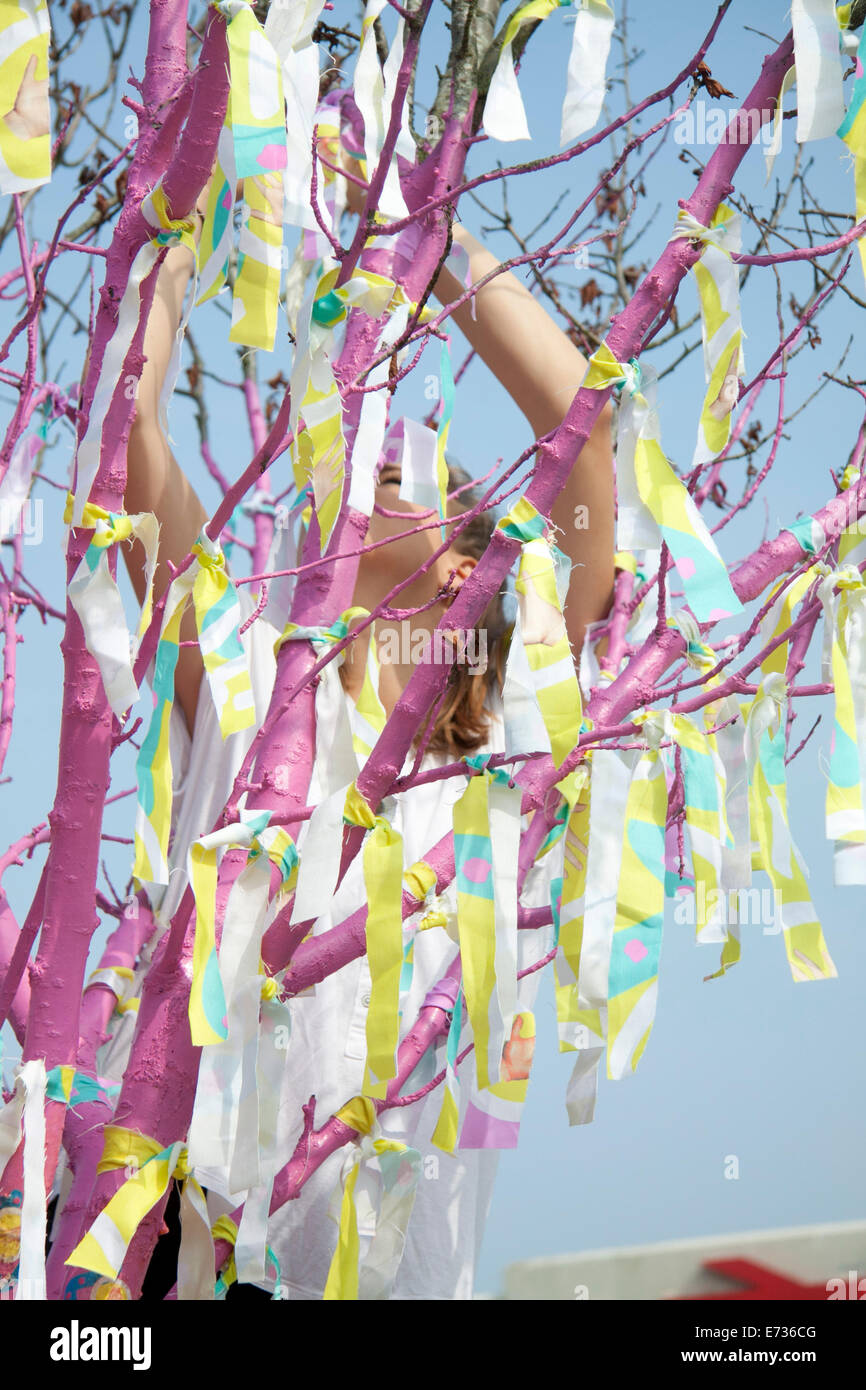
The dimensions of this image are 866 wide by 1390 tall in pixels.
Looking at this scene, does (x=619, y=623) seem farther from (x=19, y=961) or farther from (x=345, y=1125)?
(x=19, y=961)

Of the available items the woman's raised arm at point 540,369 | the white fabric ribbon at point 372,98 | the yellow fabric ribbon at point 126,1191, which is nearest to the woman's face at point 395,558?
the woman's raised arm at point 540,369

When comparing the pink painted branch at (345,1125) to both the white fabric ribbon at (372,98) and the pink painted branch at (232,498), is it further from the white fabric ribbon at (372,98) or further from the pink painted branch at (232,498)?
the white fabric ribbon at (372,98)

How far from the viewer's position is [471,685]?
159cm

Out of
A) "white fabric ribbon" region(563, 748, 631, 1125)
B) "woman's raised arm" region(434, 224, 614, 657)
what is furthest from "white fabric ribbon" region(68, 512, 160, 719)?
"woman's raised arm" region(434, 224, 614, 657)

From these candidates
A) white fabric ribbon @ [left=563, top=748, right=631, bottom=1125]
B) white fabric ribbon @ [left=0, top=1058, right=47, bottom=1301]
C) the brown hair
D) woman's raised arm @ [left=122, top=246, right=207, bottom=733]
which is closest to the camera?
white fabric ribbon @ [left=0, top=1058, right=47, bottom=1301]

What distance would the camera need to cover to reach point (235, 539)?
1.71m

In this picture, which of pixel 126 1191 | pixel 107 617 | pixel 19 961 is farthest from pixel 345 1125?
pixel 107 617

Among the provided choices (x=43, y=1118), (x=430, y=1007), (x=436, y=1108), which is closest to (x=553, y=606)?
(x=430, y=1007)

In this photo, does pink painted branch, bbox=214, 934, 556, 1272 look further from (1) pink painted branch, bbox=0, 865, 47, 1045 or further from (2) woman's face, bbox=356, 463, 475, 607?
(2) woman's face, bbox=356, 463, 475, 607

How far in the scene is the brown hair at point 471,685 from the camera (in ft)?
5.08

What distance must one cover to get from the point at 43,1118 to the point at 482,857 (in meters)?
0.35

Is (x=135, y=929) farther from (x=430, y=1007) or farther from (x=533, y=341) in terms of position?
(x=533, y=341)

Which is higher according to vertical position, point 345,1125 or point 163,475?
point 163,475

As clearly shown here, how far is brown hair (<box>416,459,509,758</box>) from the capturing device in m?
1.55
